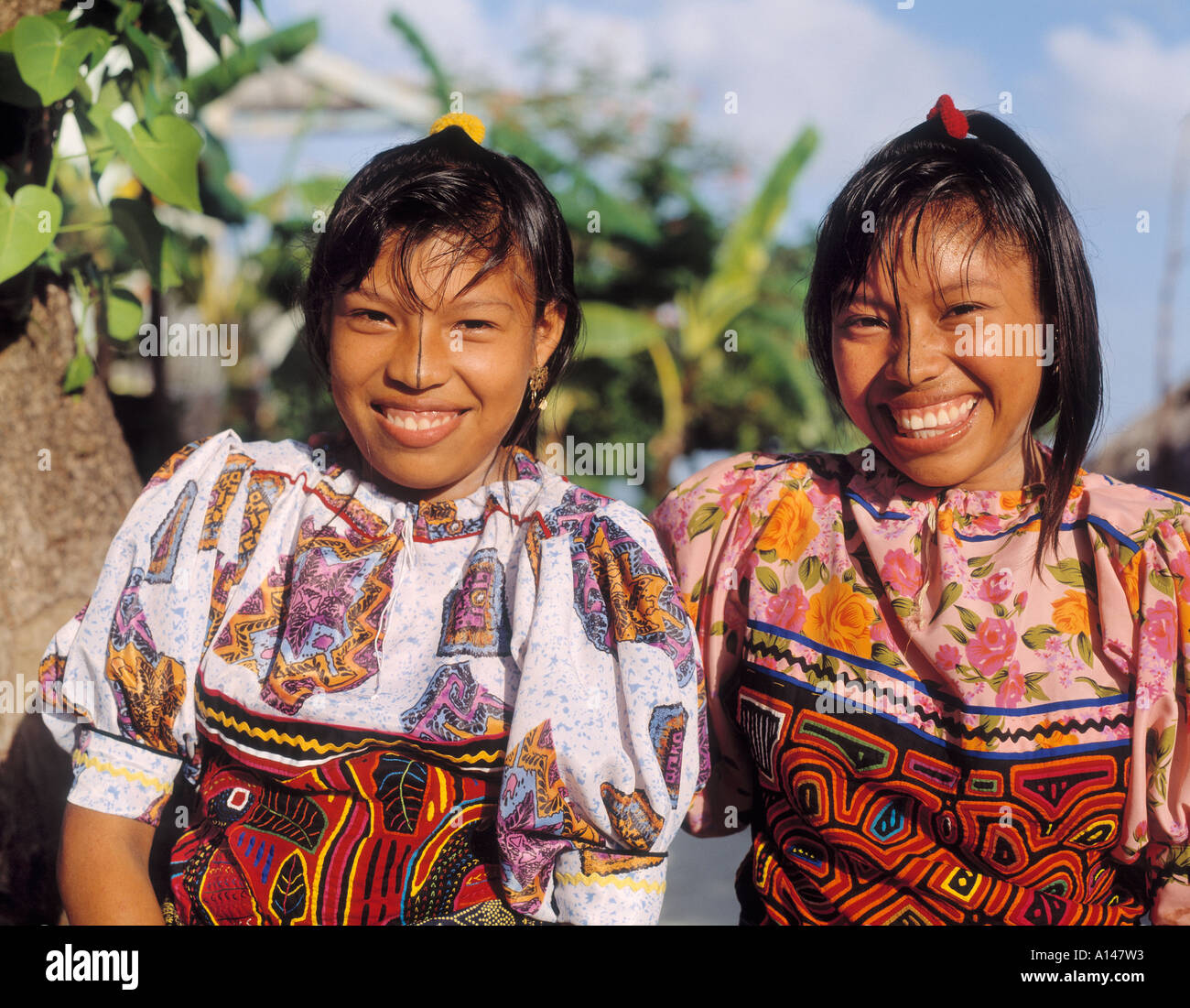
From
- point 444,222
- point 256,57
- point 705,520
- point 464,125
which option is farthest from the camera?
point 256,57

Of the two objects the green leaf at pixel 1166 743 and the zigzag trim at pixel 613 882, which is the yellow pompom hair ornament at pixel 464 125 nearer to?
the zigzag trim at pixel 613 882

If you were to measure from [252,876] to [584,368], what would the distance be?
6.96 metres

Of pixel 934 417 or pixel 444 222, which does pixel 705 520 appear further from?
pixel 444 222

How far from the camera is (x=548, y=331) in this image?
1877 millimetres

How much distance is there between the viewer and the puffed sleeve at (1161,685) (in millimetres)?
1630

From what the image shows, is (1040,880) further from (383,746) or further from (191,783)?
(191,783)

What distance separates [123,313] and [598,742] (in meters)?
1.55

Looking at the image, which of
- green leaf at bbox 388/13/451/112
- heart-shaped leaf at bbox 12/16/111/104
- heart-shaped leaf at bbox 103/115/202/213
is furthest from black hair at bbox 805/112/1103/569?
green leaf at bbox 388/13/451/112

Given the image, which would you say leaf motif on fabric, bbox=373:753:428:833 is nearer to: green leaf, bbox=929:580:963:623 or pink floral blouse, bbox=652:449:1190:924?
pink floral blouse, bbox=652:449:1190:924

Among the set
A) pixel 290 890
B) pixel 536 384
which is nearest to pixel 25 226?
pixel 536 384

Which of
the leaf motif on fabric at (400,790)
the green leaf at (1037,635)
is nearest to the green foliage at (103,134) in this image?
the leaf motif on fabric at (400,790)

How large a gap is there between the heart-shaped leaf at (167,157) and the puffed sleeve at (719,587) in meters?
1.18

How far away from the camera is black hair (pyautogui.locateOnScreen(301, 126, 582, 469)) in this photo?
170 centimetres

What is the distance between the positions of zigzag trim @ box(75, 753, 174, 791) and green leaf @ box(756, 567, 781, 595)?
41.2 inches
